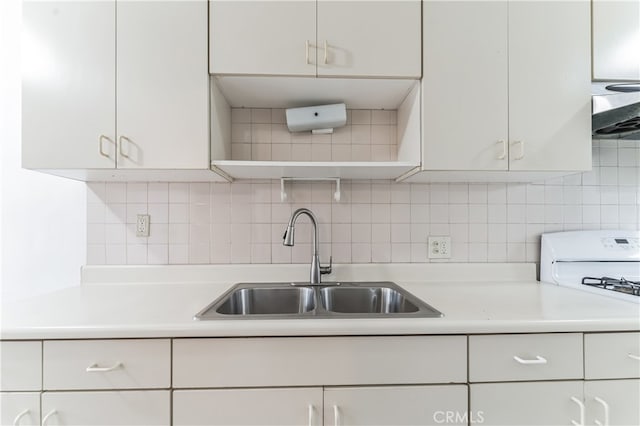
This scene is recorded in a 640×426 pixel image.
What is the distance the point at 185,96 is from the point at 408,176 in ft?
3.07

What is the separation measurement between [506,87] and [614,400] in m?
1.08

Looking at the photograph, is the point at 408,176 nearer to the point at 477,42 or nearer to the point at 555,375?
the point at 477,42

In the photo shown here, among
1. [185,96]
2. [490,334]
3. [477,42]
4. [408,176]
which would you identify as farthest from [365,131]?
[490,334]

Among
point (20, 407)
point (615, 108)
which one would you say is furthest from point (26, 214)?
point (615, 108)

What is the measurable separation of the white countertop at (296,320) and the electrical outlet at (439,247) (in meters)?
0.05

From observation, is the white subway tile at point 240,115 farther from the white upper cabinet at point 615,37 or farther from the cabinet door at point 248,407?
the white upper cabinet at point 615,37

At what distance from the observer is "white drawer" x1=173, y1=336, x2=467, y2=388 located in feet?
3.00

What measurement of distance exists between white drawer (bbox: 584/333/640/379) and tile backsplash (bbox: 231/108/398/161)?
1002mm

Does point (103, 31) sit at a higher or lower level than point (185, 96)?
higher

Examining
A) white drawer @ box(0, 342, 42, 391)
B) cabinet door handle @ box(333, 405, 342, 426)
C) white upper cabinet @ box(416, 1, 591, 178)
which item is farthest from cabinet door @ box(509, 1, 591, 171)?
white drawer @ box(0, 342, 42, 391)

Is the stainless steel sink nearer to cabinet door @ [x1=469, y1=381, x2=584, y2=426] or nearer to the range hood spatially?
cabinet door @ [x1=469, y1=381, x2=584, y2=426]

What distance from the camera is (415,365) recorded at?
94cm

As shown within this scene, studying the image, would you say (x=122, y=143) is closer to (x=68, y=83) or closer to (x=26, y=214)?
(x=68, y=83)

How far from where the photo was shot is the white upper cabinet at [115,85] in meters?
1.15
